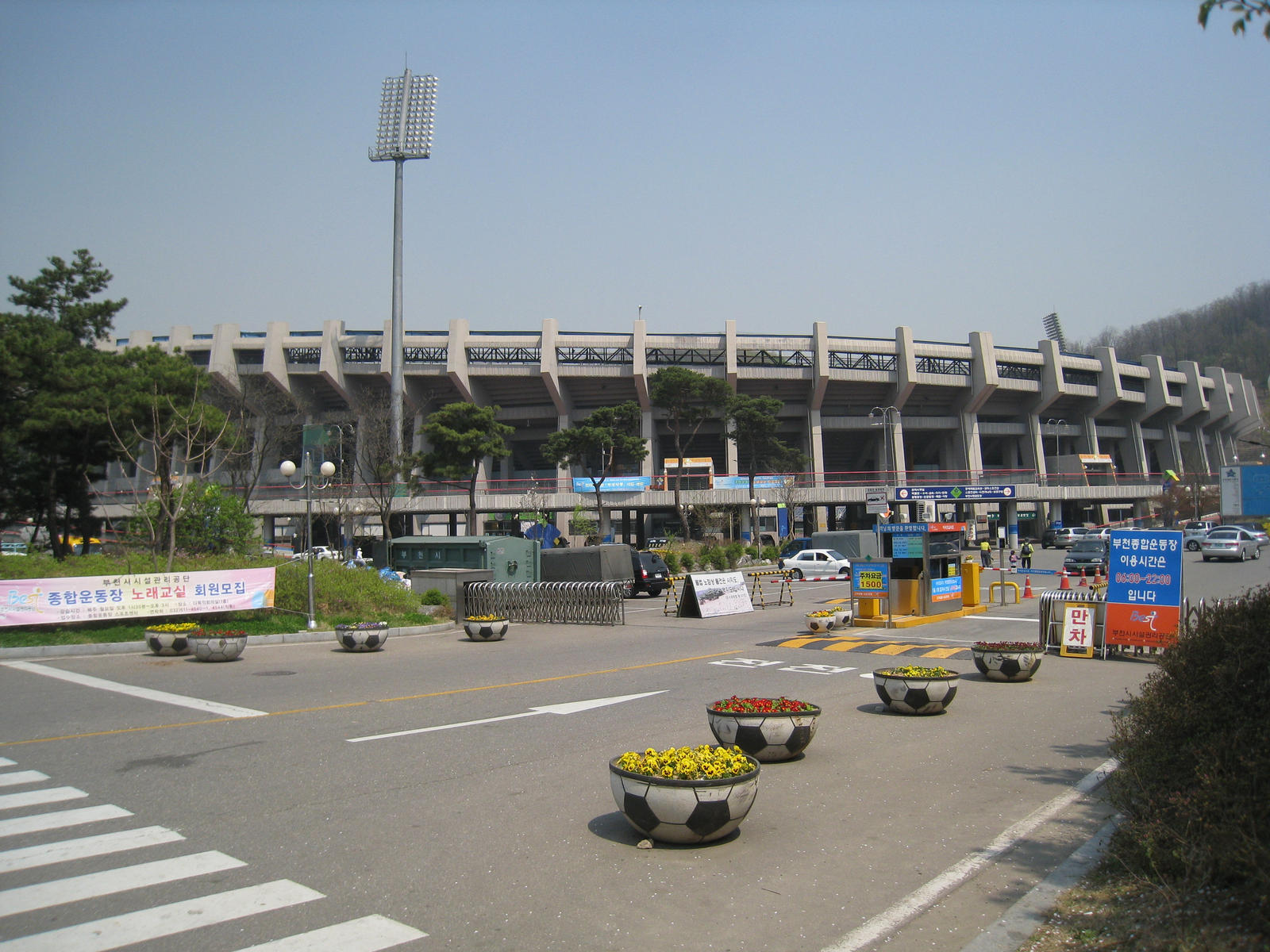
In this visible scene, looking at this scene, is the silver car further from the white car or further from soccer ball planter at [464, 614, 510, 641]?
soccer ball planter at [464, 614, 510, 641]

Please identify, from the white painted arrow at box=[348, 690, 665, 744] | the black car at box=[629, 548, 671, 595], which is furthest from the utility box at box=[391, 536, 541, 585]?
the white painted arrow at box=[348, 690, 665, 744]

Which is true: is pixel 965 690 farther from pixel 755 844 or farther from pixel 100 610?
pixel 100 610

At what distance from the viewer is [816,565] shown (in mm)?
39125

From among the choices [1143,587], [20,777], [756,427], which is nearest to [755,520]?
[756,427]

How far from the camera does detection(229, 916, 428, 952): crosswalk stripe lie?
413cm

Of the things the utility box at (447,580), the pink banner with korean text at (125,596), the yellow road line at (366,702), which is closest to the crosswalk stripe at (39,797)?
the yellow road line at (366,702)

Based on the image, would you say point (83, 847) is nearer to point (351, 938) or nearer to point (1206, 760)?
point (351, 938)

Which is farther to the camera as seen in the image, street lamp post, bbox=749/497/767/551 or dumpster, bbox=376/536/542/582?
street lamp post, bbox=749/497/767/551

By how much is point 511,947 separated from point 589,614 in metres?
18.6

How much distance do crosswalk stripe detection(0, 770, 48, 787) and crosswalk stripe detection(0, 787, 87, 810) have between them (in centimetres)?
39

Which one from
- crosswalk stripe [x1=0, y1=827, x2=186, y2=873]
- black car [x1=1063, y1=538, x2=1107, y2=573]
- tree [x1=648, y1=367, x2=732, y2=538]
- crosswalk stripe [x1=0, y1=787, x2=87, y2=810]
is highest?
tree [x1=648, y1=367, x2=732, y2=538]

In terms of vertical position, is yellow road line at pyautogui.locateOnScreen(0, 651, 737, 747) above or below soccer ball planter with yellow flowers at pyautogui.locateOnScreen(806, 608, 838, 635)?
below

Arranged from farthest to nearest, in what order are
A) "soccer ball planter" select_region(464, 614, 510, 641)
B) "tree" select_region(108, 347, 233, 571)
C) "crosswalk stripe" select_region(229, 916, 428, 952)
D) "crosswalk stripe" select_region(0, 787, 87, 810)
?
"tree" select_region(108, 347, 233, 571) → "soccer ball planter" select_region(464, 614, 510, 641) → "crosswalk stripe" select_region(0, 787, 87, 810) → "crosswalk stripe" select_region(229, 916, 428, 952)

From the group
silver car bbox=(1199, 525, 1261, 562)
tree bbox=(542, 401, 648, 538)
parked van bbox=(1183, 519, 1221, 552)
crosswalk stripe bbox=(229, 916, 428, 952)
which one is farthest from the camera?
tree bbox=(542, 401, 648, 538)
